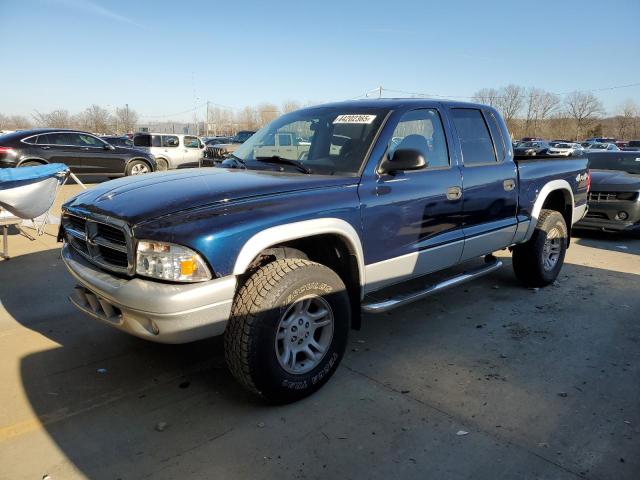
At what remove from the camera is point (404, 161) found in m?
3.48

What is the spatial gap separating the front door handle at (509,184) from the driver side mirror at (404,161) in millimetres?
1517

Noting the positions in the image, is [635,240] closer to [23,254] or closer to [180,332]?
[180,332]

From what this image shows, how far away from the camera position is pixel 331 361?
10.8 ft

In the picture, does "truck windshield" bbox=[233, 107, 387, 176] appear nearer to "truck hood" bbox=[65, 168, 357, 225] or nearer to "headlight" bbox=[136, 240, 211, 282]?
"truck hood" bbox=[65, 168, 357, 225]

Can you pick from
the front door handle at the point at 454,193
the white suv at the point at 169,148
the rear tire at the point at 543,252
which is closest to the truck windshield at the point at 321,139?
the front door handle at the point at 454,193

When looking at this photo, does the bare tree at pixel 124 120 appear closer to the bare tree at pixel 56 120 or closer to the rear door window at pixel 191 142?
the bare tree at pixel 56 120

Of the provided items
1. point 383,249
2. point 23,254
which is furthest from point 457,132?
point 23,254

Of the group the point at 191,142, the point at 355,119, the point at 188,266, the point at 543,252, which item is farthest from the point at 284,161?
the point at 191,142

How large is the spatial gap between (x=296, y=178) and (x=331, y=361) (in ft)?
4.17

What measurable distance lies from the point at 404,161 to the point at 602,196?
662 centimetres

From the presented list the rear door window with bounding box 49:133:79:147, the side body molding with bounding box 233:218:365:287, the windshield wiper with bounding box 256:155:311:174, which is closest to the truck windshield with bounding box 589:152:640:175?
the windshield wiper with bounding box 256:155:311:174

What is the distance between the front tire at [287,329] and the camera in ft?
9.18

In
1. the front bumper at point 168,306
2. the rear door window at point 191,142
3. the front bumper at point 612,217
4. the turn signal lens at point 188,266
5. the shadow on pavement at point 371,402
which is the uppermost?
the rear door window at point 191,142

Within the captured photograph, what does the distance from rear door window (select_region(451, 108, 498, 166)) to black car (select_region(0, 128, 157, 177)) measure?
34.9ft
